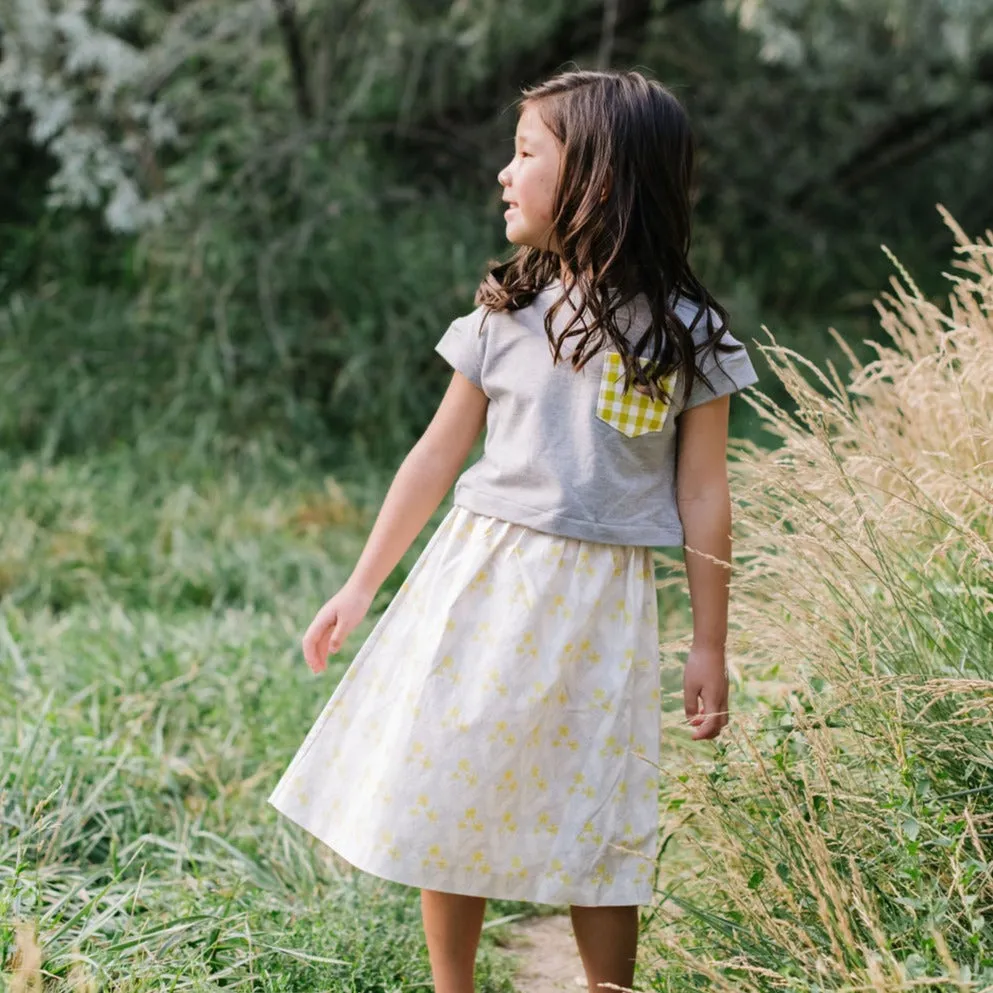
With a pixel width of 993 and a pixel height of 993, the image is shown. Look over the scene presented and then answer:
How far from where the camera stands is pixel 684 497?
204 cm

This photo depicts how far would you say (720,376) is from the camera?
2000mm

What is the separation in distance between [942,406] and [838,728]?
2.88 feet

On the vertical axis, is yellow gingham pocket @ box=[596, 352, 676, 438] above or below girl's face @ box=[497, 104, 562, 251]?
below

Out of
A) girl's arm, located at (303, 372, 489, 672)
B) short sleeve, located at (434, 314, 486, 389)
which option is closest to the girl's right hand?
girl's arm, located at (303, 372, 489, 672)

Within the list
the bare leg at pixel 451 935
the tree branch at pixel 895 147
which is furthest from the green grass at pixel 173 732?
the tree branch at pixel 895 147

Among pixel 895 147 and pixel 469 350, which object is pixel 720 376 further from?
pixel 895 147

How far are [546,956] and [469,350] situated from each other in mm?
1243

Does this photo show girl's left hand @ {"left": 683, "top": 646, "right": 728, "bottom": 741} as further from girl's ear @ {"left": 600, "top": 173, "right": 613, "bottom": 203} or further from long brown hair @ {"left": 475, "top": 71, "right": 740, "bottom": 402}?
girl's ear @ {"left": 600, "top": 173, "right": 613, "bottom": 203}

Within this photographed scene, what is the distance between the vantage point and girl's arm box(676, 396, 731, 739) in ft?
6.61

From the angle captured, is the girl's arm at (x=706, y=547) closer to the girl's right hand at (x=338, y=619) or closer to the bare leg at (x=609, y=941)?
the bare leg at (x=609, y=941)

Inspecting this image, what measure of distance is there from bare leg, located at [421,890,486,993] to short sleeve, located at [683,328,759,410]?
81cm

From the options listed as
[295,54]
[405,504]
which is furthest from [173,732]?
[295,54]

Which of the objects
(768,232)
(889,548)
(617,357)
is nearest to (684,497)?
(617,357)

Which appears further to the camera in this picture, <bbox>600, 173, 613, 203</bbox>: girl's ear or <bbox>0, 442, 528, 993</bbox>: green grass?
<bbox>0, 442, 528, 993</bbox>: green grass
